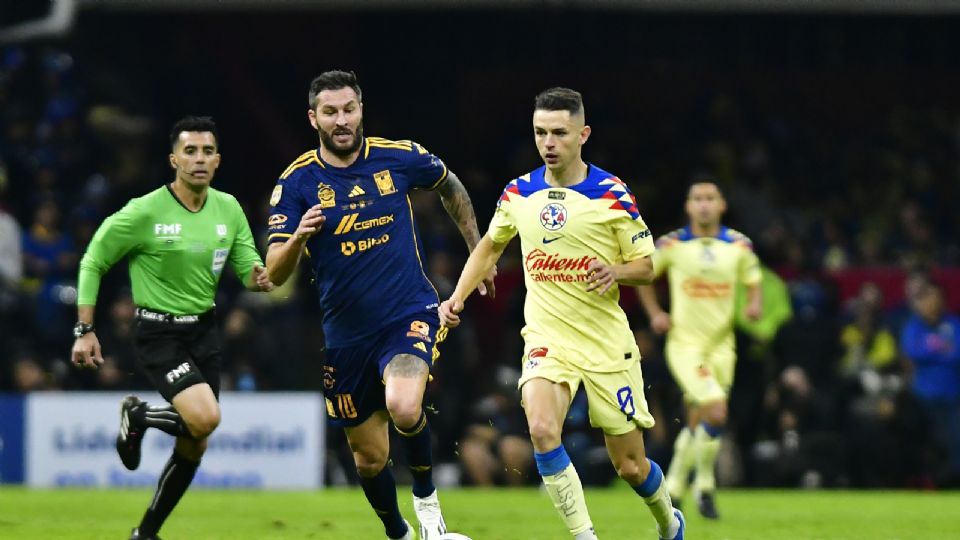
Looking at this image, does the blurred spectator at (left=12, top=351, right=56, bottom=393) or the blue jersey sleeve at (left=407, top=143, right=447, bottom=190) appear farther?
the blurred spectator at (left=12, top=351, right=56, bottom=393)

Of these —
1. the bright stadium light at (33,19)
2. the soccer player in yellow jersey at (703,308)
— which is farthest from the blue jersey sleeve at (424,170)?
the bright stadium light at (33,19)

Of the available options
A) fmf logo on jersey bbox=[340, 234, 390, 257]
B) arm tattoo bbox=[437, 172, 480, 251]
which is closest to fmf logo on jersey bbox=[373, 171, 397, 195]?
fmf logo on jersey bbox=[340, 234, 390, 257]

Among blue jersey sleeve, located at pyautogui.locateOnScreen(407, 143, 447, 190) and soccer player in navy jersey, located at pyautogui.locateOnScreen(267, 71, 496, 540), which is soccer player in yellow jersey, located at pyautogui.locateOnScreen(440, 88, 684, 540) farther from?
blue jersey sleeve, located at pyautogui.locateOnScreen(407, 143, 447, 190)

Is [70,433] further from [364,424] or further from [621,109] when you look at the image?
[621,109]

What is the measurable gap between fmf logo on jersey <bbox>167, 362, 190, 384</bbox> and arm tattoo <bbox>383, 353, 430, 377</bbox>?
1.51 meters

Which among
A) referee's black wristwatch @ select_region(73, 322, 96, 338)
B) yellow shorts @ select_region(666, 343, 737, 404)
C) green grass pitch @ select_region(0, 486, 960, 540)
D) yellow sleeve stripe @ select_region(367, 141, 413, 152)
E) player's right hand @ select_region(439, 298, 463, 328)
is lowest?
green grass pitch @ select_region(0, 486, 960, 540)

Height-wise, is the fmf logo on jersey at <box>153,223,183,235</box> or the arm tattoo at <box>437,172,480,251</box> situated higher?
the arm tattoo at <box>437,172,480,251</box>

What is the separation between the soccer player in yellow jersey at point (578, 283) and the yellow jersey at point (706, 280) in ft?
16.2

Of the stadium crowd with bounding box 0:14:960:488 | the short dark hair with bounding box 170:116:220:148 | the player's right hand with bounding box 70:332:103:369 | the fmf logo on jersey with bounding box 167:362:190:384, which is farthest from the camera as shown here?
the stadium crowd with bounding box 0:14:960:488

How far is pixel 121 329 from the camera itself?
1906cm

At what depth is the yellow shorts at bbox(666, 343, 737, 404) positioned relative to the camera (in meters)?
14.4

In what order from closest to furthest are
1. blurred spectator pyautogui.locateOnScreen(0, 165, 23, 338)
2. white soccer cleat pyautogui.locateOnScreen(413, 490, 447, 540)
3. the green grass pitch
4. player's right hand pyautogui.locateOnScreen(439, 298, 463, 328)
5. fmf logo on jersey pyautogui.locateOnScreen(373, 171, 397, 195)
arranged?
player's right hand pyautogui.locateOnScreen(439, 298, 463, 328)
white soccer cleat pyautogui.locateOnScreen(413, 490, 447, 540)
fmf logo on jersey pyautogui.locateOnScreen(373, 171, 397, 195)
the green grass pitch
blurred spectator pyautogui.locateOnScreen(0, 165, 23, 338)

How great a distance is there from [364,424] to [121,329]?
947 cm

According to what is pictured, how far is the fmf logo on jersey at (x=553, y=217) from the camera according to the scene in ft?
31.9
